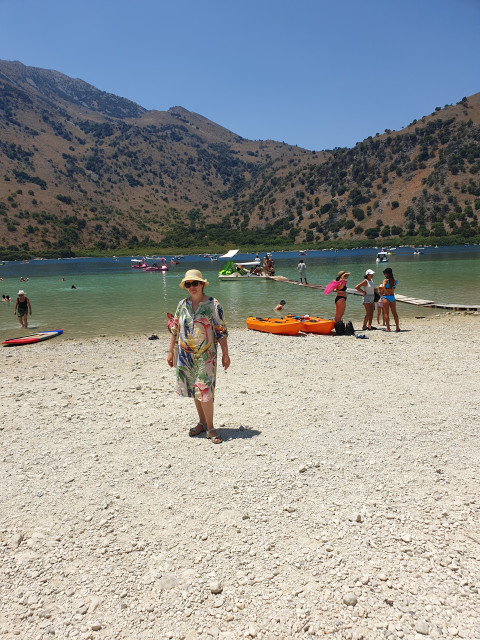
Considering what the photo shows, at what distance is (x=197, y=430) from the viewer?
6812 mm

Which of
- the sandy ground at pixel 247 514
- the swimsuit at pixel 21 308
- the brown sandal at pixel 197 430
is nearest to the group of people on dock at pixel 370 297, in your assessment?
the sandy ground at pixel 247 514

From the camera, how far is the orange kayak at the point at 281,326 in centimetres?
1598

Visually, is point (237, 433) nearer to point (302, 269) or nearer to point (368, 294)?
point (368, 294)

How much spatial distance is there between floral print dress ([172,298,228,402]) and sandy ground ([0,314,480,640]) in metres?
0.91

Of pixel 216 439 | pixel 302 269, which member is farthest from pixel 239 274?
pixel 216 439

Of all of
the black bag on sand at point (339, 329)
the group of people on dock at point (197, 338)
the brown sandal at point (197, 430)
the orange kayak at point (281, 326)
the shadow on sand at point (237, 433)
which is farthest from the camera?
the orange kayak at point (281, 326)

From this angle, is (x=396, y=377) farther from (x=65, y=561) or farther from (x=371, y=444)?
(x=65, y=561)

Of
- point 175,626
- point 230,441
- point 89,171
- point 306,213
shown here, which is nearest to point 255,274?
point 230,441

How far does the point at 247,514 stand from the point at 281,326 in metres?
11.7

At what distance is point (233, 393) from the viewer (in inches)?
357

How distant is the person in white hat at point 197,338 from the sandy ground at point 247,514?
0.93 meters

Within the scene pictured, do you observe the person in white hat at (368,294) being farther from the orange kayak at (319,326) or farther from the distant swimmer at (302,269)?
the distant swimmer at (302,269)

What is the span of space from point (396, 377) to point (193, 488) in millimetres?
5977

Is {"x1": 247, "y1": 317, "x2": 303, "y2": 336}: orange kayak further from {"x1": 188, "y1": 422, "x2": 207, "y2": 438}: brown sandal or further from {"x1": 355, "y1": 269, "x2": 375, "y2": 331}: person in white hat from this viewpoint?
{"x1": 188, "y1": 422, "x2": 207, "y2": 438}: brown sandal
